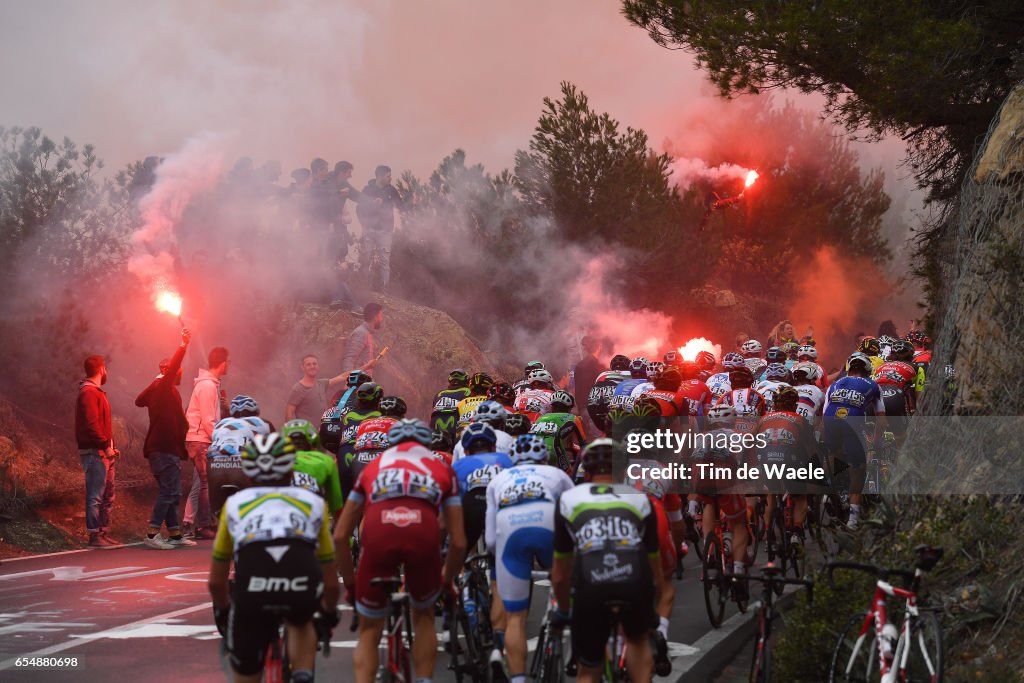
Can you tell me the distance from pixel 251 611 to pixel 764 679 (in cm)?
339

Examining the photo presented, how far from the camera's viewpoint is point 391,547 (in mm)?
7227

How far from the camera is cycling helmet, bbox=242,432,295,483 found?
6.41m

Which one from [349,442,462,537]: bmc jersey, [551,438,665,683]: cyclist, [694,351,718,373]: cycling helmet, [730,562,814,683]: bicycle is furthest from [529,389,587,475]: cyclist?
[551,438,665,683]: cyclist

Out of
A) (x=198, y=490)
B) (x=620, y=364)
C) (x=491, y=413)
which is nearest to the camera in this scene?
(x=491, y=413)

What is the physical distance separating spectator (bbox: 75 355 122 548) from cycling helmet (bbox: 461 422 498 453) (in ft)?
23.8

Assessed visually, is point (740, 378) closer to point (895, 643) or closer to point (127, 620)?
point (127, 620)

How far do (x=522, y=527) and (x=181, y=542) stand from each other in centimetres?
889

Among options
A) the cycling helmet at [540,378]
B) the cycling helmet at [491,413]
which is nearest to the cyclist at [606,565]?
the cycling helmet at [491,413]

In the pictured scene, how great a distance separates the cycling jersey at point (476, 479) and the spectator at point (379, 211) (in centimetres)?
1709

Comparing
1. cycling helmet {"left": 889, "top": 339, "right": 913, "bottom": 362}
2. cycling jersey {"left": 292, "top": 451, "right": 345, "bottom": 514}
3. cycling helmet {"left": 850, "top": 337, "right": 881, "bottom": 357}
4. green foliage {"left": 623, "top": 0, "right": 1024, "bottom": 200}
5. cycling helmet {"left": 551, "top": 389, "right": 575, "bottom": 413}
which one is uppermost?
green foliage {"left": 623, "top": 0, "right": 1024, "bottom": 200}

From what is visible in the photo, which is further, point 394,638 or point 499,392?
point 499,392

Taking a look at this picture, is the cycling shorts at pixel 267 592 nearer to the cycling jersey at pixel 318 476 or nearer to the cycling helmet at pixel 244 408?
the cycling jersey at pixel 318 476

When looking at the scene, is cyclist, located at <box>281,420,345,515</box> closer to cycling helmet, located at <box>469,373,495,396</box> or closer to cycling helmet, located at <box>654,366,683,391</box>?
cycling helmet, located at <box>469,373,495,396</box>

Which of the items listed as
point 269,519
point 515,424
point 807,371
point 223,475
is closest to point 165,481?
point 223,475
